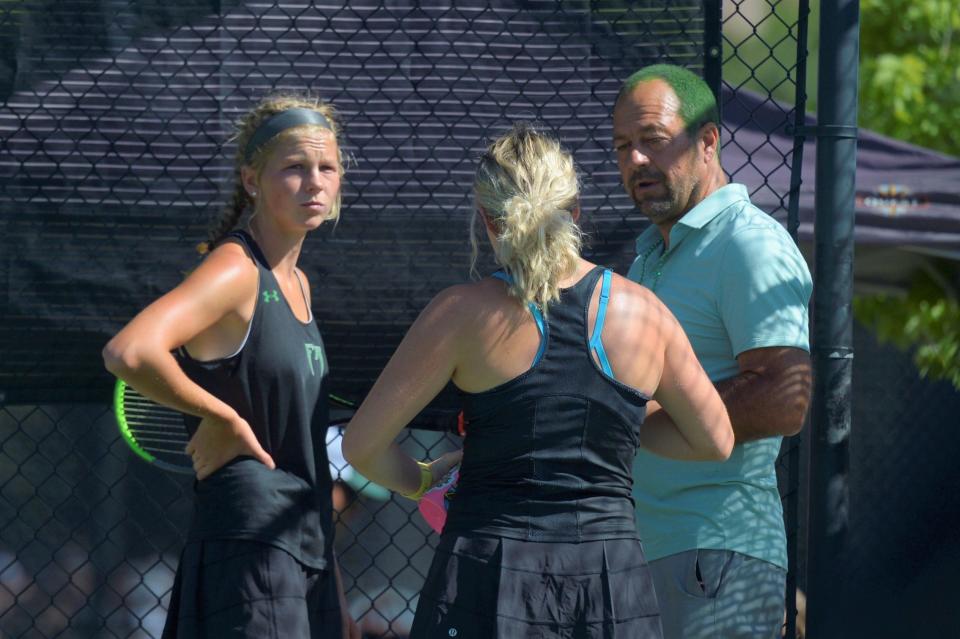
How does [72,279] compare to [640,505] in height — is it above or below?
above

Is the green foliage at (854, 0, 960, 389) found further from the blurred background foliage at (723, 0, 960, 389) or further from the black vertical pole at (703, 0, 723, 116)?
the black vertical pole at (703, 0, 723, 116)

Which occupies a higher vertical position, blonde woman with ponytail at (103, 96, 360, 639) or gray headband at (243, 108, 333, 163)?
gray headband at (243, 108, 333, 163)

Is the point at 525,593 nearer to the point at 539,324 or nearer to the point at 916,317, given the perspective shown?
the point at 539,324

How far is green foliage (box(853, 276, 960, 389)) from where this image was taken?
539 centimetres

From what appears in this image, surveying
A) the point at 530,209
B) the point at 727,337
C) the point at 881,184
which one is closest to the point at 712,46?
the point at 727,337

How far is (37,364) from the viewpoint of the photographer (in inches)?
125

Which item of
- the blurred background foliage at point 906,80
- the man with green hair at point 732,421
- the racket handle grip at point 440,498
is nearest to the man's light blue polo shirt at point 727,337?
the man with green hair at point 732,421

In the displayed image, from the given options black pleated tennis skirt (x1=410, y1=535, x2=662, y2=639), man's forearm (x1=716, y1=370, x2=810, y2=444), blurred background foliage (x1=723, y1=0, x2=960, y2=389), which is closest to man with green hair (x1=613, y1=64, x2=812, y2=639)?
man's forearm (x1=716, y1=370, x2=810, y2=444)

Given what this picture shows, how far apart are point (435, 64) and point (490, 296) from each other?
1.25 m

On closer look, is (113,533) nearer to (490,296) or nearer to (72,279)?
(72,279)

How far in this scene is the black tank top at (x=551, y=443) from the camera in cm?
207

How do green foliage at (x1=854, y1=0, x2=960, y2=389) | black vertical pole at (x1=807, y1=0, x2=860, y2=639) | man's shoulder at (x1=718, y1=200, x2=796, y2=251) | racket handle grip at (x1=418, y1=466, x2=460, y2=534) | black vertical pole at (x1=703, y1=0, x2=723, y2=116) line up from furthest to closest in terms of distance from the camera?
green foliage at (x1=854, y1=0, x2=960, y2=389)
black vertical pole at (x1=703, y1=0, x2=723, y2=116)
black vertical pole at (x1=807, y1=0, x2=860, y2=639)
man's shoulder at (x1=718, y1=200, x2=796, y2=251)
racket handle grip at (x1=418, y1=466, x2=460, y2=534)

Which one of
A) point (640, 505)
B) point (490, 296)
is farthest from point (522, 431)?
point (640, 505)

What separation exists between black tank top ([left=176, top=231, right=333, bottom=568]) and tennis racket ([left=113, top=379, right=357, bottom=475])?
0.39 m
